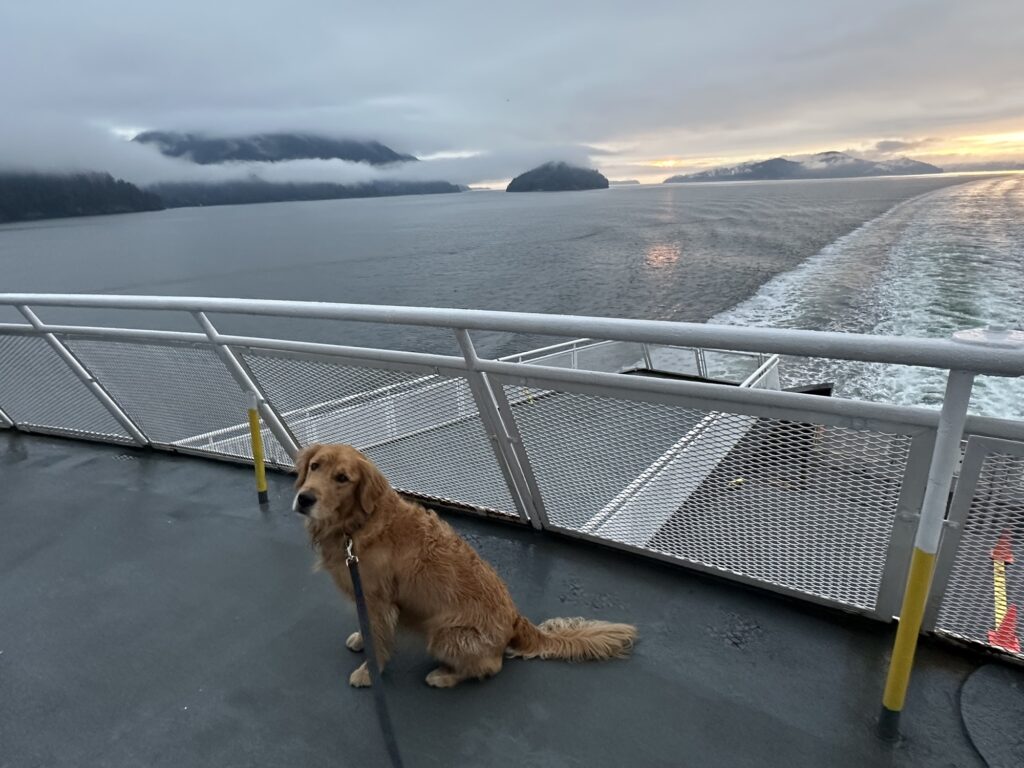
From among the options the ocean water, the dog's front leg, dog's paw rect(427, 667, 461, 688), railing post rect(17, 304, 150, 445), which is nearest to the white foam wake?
the ocean water

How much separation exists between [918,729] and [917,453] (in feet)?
3.15

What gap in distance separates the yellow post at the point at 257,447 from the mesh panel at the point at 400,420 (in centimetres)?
11

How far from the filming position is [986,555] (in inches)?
88.9

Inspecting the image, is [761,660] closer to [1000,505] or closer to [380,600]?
[1000,505]

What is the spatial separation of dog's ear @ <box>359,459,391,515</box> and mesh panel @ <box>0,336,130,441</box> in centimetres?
345

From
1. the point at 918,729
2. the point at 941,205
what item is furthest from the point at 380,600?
the point at 941,205

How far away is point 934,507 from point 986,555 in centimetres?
51

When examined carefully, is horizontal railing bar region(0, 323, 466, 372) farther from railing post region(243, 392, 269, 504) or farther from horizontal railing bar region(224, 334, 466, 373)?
railing post region(243, 392, 269, 504)

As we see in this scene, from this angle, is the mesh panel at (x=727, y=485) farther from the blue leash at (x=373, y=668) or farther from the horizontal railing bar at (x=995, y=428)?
the blue leash at (x=373, y=668)

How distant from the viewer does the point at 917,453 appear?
2.20 metres

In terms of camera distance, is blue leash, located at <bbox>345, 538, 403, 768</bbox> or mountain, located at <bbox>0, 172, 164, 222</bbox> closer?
blue leash, located at <bbox>345, 538, 403, 768</bbox>

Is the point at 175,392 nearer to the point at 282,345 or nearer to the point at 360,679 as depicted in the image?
the point at 282,345

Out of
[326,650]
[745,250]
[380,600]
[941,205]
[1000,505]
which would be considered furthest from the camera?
[941,205]

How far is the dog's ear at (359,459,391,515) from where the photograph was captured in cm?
247
